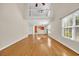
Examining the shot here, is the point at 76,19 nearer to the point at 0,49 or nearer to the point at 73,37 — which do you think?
the point at 73,37

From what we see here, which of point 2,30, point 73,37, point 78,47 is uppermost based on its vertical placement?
point 2,30

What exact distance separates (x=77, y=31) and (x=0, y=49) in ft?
7.49

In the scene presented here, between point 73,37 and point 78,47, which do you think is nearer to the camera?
point 78,47

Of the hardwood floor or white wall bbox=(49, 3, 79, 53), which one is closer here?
the hardwood floor

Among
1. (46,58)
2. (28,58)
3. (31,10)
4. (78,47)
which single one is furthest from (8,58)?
(31,10)

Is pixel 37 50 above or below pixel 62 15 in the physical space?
below

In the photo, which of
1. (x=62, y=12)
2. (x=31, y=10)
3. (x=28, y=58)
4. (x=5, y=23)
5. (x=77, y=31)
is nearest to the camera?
(x=28, y=58)

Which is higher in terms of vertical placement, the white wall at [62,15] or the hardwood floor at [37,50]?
the white wall at [62,15]

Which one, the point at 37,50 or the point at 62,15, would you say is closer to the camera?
the point at 37,50

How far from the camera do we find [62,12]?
4.81 meters

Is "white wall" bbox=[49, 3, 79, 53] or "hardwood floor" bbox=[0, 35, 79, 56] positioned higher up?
"white wall" bbox=[49, 3, 79, 53]

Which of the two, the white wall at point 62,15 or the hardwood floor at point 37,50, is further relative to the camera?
the white wall at point 62,15

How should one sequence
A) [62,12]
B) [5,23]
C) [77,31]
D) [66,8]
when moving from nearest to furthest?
[77,31], [5,23], [66,8], [62,12]

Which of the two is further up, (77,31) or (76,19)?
(76,19)
